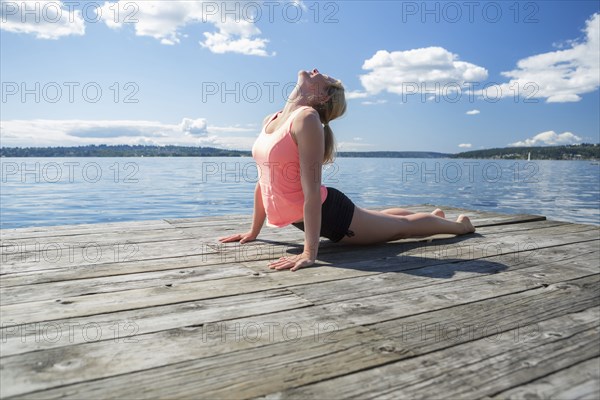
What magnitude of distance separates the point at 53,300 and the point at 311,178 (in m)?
1.52

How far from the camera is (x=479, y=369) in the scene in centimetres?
138

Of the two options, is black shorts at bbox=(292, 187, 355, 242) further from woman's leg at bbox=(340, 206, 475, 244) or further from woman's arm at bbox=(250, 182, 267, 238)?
woman's arm at bbox=(250, 182, 267, 238)

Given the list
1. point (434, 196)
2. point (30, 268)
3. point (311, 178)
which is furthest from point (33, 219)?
point (434, 196)

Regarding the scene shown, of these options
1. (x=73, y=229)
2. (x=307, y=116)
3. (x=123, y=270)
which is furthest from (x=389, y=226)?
(x=73, y=229)

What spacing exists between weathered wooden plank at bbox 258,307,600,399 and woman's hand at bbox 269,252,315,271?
1.09 metres

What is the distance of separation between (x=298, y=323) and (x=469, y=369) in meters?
0.65

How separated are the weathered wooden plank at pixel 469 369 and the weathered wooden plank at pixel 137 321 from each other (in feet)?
2.05

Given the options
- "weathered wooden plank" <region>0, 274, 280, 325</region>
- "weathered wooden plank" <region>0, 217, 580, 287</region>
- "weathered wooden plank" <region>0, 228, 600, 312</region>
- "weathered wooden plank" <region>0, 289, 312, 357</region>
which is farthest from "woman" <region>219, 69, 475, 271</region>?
"weathered wooden plank" <region>0, 289, 312, 357</region>

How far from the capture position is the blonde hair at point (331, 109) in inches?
114

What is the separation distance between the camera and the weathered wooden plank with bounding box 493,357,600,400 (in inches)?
48.7

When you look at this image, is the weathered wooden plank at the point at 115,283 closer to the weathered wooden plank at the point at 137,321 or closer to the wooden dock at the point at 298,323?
the wooden dock at the point at 298,323

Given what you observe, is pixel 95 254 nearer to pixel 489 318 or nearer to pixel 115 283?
pixel 115 283

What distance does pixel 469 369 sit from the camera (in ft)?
4.53

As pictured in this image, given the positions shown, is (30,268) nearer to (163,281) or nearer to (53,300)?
(53,300)
